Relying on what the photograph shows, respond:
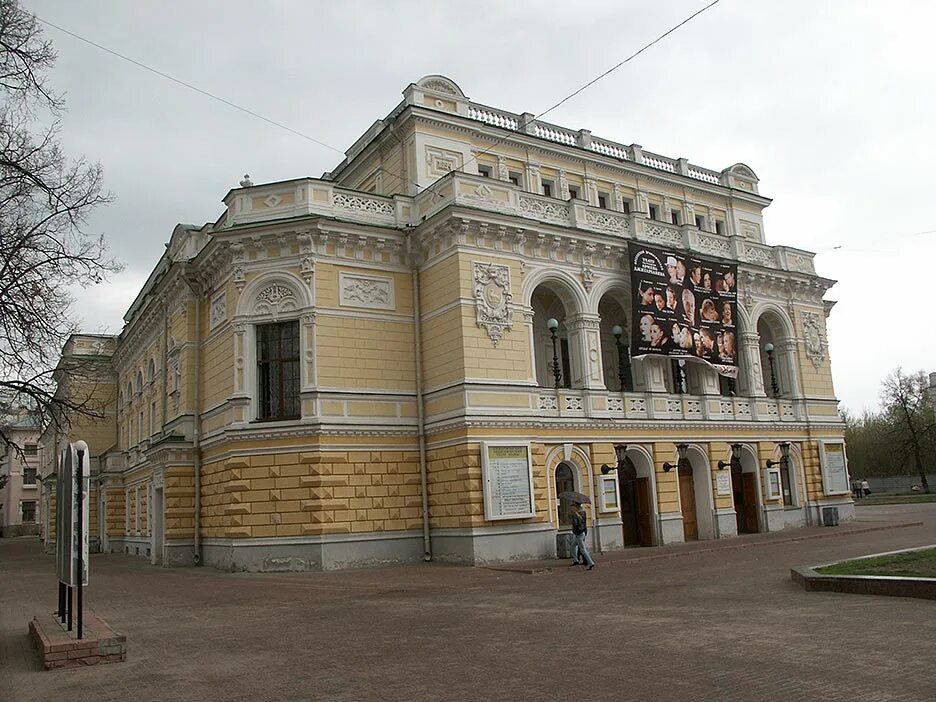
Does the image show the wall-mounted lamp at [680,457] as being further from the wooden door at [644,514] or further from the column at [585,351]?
the column at [585,351]

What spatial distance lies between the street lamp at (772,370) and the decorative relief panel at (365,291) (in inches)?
663

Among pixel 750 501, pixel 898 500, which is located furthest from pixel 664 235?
pixel 898 500

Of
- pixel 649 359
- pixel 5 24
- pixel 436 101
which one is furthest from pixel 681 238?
pixel 5 24

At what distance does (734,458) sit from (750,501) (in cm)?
182

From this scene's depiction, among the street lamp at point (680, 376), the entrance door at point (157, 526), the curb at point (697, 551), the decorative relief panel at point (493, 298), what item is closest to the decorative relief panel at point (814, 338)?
the street lamp at point (680, 376)

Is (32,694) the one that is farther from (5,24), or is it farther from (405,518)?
(405,518)

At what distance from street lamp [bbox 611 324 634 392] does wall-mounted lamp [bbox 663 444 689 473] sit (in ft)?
9.27

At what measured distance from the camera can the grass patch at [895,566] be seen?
13836 millimetres

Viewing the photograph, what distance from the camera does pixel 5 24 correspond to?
13.8m

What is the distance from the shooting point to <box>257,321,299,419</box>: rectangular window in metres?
25.8

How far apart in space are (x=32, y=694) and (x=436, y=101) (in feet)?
81.6

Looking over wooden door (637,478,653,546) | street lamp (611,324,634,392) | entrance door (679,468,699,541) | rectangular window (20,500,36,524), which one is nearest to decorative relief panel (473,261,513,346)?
street lamp (611,324,634,392)

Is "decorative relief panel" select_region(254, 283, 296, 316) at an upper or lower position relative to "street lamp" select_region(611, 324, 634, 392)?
upper

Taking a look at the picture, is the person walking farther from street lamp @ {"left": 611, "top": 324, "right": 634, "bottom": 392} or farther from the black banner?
the black banner
